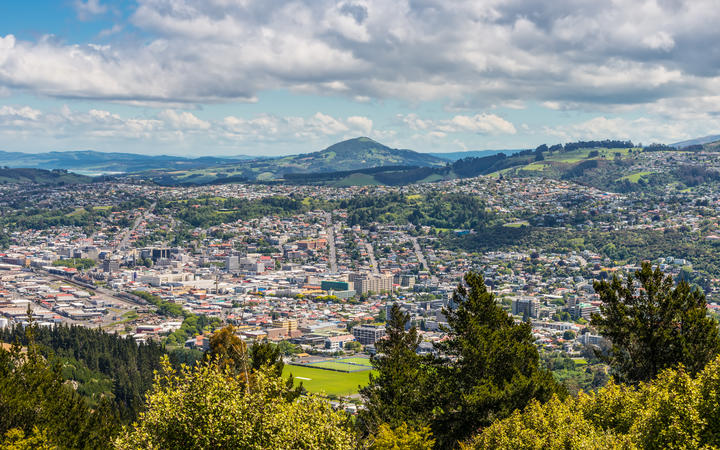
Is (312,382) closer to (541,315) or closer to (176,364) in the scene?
(176,364)

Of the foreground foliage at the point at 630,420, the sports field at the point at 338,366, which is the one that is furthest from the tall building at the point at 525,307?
the foreground foliage at the point at 630,420

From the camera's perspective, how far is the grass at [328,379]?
66500 millimetres

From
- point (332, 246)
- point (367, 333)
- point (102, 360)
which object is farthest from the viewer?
point (332, 246)

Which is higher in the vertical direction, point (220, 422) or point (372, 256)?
point (220, 422)

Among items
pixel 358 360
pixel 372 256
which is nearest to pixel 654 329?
pixel 358 360

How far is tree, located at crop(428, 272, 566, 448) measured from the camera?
27.4 metres

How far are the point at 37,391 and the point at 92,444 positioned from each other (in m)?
3.62

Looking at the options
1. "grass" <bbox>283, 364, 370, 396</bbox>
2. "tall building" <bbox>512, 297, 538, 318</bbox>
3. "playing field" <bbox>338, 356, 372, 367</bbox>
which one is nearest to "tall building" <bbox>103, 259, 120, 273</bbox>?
"playing field" <bbox>338, 356, 372, 367</bbox>

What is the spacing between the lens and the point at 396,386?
3058 cm

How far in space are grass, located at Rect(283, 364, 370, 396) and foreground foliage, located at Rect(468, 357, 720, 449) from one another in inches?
1711

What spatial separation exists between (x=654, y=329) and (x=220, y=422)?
57.9 feet

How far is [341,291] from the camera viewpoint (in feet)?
421

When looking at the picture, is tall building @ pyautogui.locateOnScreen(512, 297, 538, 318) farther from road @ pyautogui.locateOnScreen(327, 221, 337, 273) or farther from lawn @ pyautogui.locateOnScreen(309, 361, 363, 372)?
road @ pyautogui.locateOnScreen(327, 221, 337, 273)

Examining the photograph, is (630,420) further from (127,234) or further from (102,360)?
(127,234)
